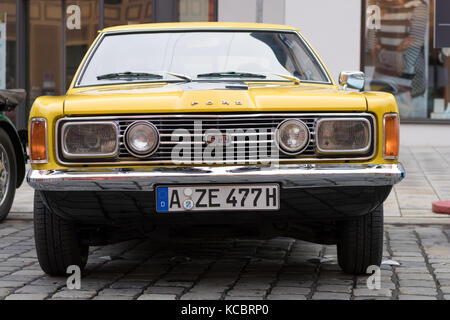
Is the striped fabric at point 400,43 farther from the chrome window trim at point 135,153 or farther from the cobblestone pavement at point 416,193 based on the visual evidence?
the chrome window trim at point 135,153

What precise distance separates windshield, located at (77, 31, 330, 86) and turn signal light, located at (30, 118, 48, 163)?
3.11 ft

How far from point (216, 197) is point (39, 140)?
98 cm

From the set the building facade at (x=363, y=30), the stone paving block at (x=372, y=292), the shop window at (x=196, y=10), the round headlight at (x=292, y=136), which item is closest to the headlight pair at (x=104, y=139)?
the round headlight at (x=292, y=136)

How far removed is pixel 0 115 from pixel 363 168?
3741 mm

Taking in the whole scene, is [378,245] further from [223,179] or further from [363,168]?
[223,179]

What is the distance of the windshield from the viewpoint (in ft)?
18.3

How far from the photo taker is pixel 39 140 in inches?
182

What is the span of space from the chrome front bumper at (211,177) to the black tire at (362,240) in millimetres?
424

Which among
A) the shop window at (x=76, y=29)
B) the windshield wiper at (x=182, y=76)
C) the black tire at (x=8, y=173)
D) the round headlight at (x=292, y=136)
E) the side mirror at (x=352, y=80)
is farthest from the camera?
the shop window at (x=76, y=29)

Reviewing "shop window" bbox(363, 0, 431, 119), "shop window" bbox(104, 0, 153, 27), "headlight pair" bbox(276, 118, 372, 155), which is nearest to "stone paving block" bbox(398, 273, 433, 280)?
"headlight pair" bbox(276, 118, 372, 155)

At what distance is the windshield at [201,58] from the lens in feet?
18.3

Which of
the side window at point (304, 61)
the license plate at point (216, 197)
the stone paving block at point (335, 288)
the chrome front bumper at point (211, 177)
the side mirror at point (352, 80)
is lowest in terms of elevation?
the stone paving block at point (335, 288)
